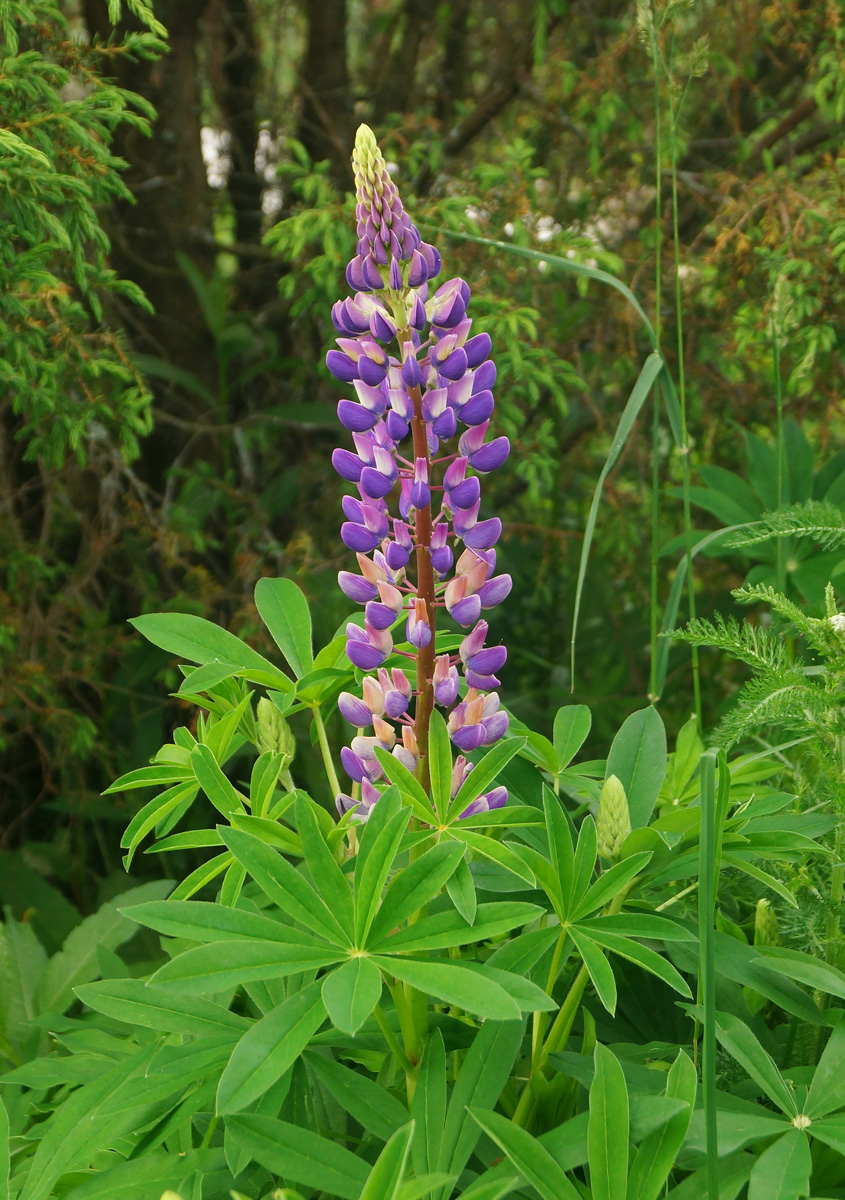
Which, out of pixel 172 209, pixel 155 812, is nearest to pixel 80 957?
pixel 155 812

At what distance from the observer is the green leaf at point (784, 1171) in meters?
0.82

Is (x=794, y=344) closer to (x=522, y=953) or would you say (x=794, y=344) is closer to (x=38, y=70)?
(x=38, y=70)

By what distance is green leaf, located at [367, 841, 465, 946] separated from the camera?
0.86 m

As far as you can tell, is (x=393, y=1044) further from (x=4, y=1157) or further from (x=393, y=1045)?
(x=4, y=1157)

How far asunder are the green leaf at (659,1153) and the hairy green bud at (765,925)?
288 millimetres

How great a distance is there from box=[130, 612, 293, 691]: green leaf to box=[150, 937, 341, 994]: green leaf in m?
0.37

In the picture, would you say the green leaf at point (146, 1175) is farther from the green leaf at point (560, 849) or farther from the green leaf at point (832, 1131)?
the green leaf at point (832, 1131)

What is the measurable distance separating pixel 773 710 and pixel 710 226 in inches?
67.4

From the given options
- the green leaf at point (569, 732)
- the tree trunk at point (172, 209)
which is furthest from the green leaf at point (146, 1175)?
the tree trunk at point (172, 209)

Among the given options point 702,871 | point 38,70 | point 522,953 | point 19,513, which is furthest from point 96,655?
point 702,871

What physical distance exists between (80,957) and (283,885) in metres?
0.80

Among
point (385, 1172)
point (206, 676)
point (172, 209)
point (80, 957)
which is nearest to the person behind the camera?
point (385, 1172)

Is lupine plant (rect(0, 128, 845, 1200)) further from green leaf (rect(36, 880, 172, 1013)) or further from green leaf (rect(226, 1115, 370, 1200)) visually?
green leaf (rect(36, 880, 172, 1013))

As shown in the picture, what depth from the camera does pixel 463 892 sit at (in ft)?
2.86
